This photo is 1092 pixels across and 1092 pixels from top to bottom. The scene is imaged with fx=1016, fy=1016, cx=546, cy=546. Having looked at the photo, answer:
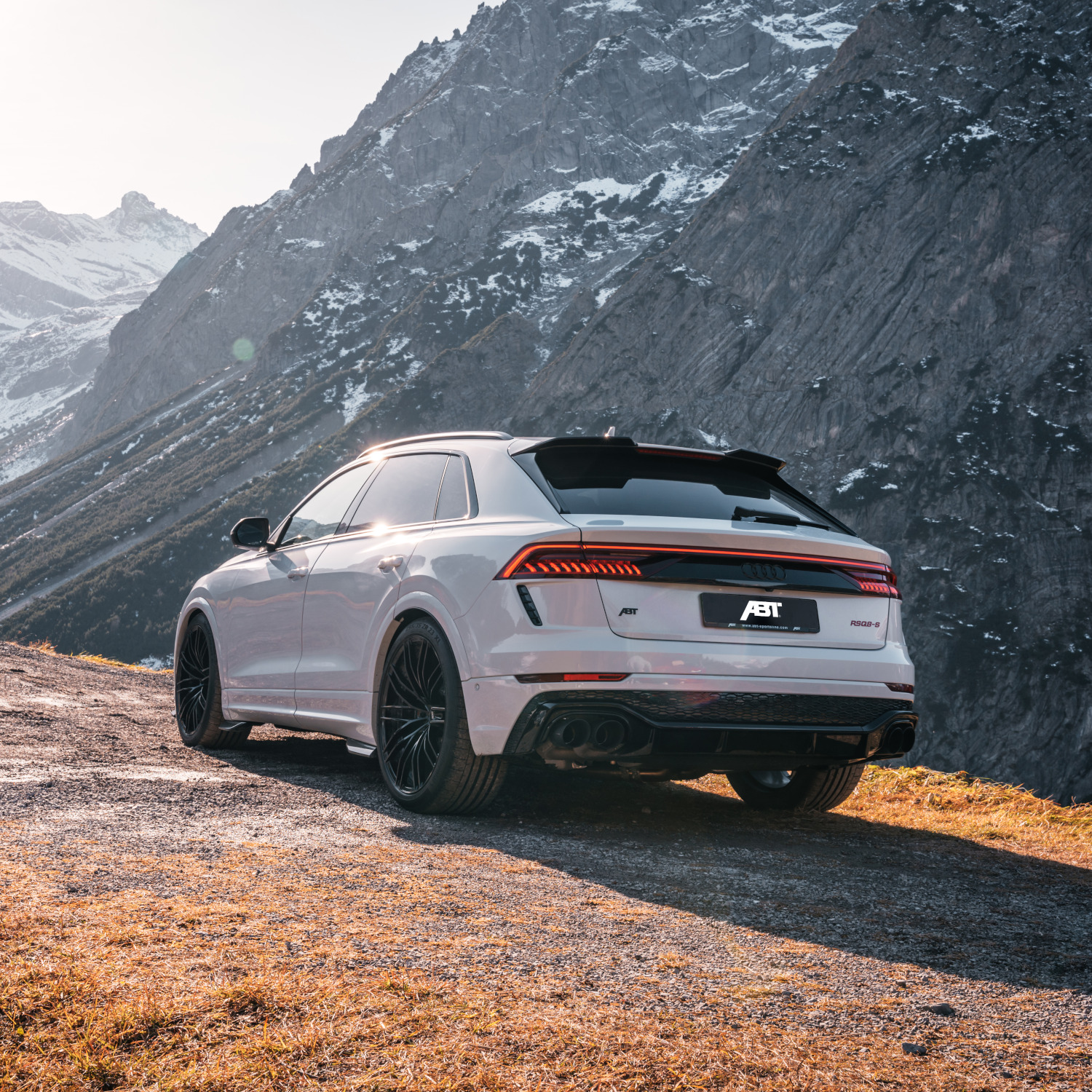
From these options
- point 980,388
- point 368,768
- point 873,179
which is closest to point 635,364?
point 873,179

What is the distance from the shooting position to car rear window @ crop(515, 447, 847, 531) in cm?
418

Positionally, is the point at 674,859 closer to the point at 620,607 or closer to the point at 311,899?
the point at 620,607

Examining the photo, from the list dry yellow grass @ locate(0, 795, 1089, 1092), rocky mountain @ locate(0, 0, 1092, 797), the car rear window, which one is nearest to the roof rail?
the car rear window

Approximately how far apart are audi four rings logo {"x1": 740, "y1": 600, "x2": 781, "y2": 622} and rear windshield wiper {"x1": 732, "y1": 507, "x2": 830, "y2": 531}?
38 cm

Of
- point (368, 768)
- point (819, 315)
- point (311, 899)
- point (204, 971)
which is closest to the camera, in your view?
point (204, 971)

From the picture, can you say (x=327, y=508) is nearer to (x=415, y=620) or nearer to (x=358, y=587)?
(x=358, y=587)

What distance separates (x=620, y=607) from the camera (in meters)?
3.79

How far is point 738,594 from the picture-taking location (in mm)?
3934

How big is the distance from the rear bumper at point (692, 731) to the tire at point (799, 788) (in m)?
0.83

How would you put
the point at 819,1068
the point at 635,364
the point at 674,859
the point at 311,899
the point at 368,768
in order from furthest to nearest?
the point at 635,364, the point at 368,768, the point at 674,859, the point at 311,899, the point at 819,1068

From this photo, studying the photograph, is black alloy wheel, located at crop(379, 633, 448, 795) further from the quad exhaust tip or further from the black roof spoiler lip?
the black roof spoiler lip

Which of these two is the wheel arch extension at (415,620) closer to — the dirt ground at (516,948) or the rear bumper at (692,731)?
the rear bumper at (692,731)

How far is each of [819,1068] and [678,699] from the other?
200cm

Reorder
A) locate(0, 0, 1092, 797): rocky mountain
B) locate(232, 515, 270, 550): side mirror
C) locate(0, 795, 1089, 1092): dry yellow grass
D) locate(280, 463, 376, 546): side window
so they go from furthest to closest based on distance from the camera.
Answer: locate(0, 0, 1092, 797): rocky mountain < locate(232, 515, 270, 550): side mirror < locate(280, 463, 376, 546): side window < locate(0, 795, 1089, 1092): dry yellow grass
